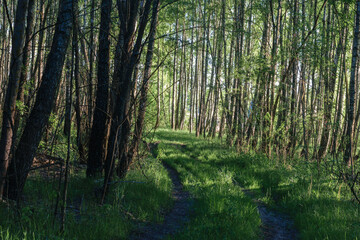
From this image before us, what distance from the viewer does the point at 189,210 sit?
547 cm

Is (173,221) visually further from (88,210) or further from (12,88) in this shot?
(12,88)

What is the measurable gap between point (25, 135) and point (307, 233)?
429 centimetres

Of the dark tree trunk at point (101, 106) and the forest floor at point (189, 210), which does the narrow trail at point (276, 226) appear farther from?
the dark tree trunk at point (101, 106)

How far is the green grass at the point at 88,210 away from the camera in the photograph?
3258 mm

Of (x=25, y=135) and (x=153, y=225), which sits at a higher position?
(x=25, y=135)

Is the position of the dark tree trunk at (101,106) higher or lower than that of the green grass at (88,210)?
higher

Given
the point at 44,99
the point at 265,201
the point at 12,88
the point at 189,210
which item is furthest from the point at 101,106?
the point at 265,201

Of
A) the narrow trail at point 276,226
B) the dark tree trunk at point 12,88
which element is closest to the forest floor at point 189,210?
the narrow trail at point 276,226

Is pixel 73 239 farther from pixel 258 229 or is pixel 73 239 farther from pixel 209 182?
pixel 209 182

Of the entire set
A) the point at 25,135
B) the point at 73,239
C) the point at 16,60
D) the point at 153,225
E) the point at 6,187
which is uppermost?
the point at 16,60

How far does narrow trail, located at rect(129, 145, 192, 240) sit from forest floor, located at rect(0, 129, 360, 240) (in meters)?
0.01

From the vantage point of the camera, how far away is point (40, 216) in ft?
12.0

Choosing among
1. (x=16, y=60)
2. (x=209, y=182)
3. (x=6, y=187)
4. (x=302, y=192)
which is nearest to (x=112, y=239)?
(x=6, y=187)

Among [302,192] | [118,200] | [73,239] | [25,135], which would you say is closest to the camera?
[73,239]
